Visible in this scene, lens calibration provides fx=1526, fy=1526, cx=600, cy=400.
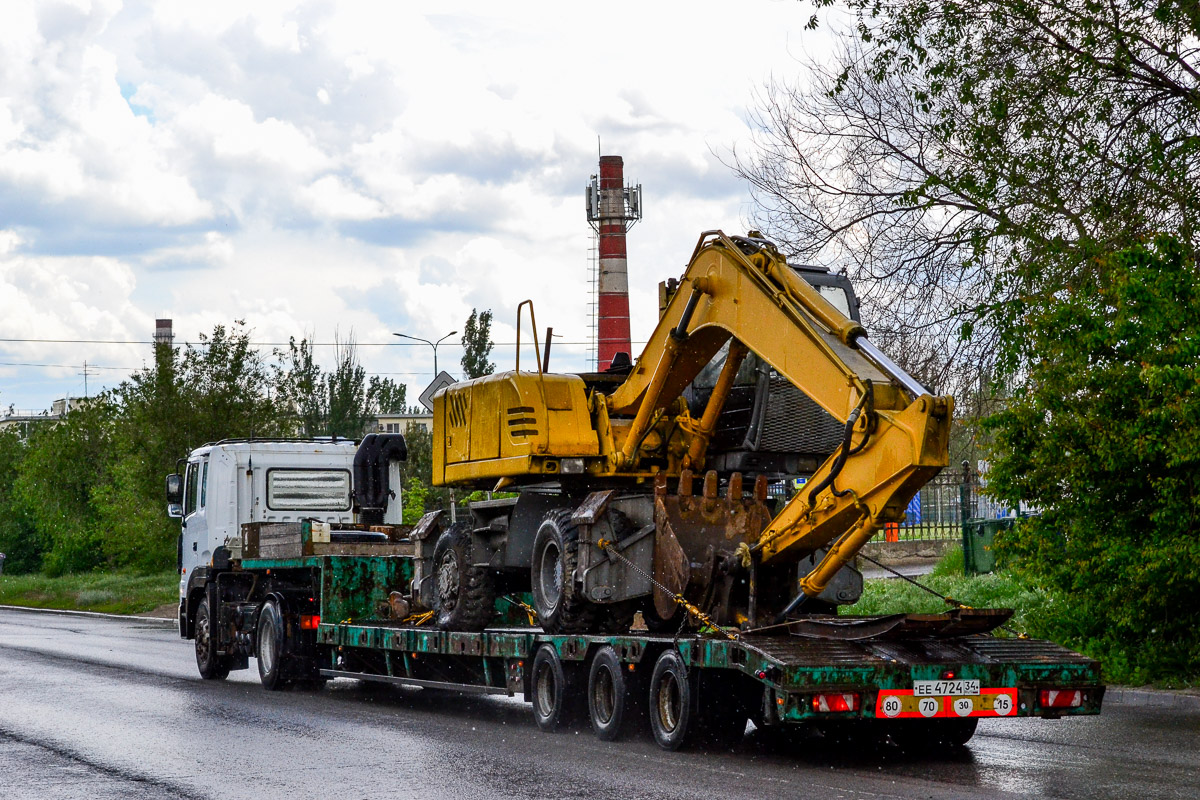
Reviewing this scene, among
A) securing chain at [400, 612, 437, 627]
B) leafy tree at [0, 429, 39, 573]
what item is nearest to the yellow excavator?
securing chain at [400, 612, 437, 627]

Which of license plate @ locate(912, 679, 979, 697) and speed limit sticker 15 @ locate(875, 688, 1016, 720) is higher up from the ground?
license plate @ locate(912, 679, 979, 697)

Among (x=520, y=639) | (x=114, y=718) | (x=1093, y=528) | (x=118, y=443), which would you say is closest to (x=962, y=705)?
(x=520, y=639)

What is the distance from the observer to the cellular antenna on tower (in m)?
52.5

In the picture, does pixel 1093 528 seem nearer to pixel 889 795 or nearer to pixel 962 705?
pixel 962 705

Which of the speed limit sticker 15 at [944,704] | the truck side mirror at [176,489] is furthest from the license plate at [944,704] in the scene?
the truck side mirror at [176,489]

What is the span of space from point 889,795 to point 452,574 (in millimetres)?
6651

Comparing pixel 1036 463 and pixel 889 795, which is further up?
pixel 1036 463

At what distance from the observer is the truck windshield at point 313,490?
20.1 metres

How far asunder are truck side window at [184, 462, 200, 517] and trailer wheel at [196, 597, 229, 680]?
1.71 meters

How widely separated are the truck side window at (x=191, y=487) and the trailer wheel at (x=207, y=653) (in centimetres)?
171

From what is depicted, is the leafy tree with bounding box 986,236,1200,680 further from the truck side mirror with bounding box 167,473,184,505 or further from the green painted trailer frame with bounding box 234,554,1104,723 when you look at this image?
the truck side mirror with bounding box 167,473,184,505

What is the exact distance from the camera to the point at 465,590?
1452 centimetres

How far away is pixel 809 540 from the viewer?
35.1 ft

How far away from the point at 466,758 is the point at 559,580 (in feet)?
6.76
